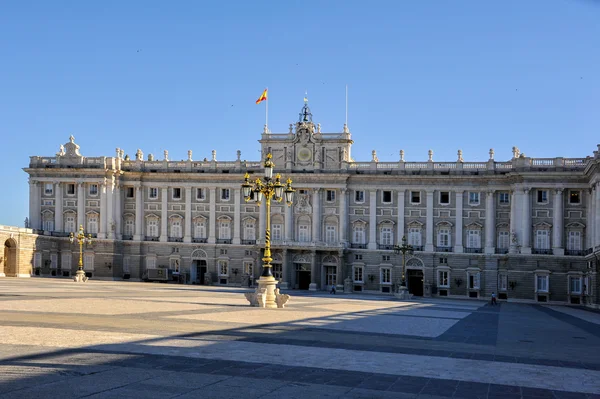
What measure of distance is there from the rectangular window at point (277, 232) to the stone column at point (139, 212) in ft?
52.0

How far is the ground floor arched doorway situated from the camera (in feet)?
267

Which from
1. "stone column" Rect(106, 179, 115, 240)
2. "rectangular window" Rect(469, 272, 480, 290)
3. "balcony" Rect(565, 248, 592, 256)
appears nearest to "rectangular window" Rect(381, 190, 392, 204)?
"rectangular window" Rect(469, 272, 480, 290)

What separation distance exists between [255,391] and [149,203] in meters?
77.6

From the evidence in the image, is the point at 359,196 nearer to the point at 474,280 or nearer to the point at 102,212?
the point at 474,280

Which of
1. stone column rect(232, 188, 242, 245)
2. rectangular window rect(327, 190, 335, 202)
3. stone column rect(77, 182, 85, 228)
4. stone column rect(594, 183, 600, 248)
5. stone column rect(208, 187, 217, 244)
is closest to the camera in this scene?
stone column rect(594, 183, 600, 248)

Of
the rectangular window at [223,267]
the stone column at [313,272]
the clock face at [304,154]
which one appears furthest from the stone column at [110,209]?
the stone column at [313,272]

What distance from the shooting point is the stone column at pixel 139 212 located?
8881 centimetres

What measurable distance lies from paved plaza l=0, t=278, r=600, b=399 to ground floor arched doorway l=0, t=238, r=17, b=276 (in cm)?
5390

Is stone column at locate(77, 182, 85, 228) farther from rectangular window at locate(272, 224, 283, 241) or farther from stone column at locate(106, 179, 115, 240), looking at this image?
rectangular window at locate(272, 224, 283, 241)

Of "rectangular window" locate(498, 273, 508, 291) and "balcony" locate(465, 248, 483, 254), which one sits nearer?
"rectangular window" locate(498, 273, 508, 291)

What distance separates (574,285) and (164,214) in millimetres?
45619

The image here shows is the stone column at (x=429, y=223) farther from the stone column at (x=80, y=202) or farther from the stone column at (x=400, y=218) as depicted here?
the stone column at (x=80, y=202)

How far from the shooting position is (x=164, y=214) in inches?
3499

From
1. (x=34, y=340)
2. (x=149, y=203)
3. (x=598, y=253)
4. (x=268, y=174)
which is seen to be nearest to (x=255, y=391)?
(x=34, y=340)
